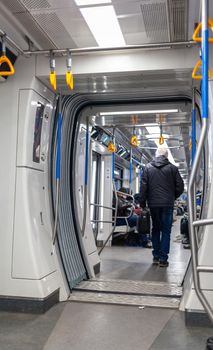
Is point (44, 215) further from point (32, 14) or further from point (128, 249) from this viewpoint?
point (128, 249)

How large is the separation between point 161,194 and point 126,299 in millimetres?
1756

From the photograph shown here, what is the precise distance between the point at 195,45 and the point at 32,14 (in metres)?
1.33

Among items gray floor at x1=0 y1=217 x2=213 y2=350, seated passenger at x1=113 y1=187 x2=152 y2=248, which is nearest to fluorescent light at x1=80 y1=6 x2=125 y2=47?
gray floor at x1=0 y1=217 x2=213 y2=350

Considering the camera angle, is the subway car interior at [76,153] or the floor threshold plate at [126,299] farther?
the floor threshold plate at [126,299]

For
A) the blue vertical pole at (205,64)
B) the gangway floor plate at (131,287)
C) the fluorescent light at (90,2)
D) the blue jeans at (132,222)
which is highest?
the fluorescent light at (90,2)

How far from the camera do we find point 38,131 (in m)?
3.53

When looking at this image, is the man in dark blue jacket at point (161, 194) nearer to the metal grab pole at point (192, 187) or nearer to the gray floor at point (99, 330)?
the gray floor at point (99, 330)

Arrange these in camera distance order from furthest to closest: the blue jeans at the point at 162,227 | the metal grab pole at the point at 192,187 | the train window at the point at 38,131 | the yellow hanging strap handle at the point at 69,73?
the blue jeans at the point at 162,227 → the train window at the point at 38,131 → the yellow hanging strap handle at the point at 69,73 → the metal grab pole at the point at 192,187

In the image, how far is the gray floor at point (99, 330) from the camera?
258cm

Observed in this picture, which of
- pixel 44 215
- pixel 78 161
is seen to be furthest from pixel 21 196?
pixel 78 161

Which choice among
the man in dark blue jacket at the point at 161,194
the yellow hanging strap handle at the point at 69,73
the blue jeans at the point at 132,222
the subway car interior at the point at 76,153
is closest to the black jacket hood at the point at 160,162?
the man in dark blue jacket at the point at 161,194

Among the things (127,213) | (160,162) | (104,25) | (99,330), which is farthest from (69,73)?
(127,213)

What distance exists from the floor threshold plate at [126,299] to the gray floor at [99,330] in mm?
75

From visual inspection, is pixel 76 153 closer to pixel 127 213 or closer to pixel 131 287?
Answer: pixel 131 287
